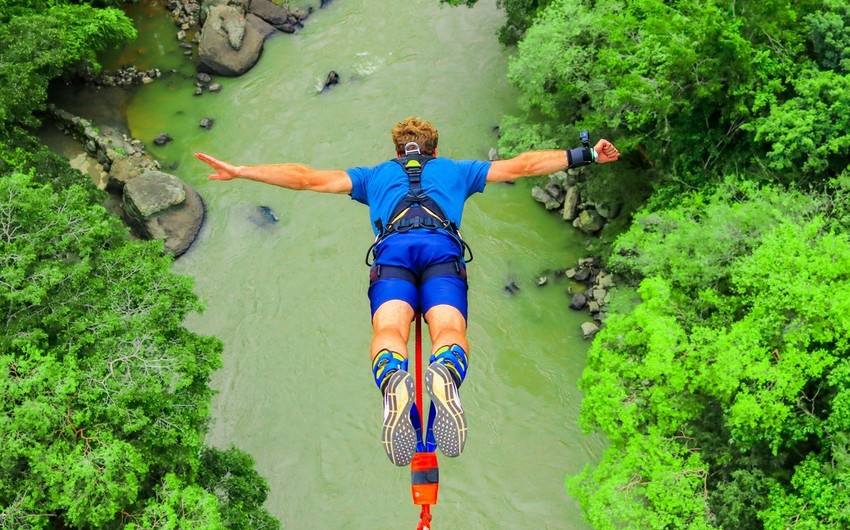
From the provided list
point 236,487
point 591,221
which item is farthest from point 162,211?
point 591,221

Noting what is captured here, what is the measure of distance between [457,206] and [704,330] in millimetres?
3510

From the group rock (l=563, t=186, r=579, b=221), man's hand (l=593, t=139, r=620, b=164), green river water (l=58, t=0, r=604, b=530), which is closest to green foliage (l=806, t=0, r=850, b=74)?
man's hand (l=593, t=139, r=620, b=164)

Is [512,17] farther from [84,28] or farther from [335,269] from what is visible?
[84,28]

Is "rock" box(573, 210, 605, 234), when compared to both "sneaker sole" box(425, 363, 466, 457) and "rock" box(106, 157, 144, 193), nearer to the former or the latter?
"rock" box(106, 157, 144, 193)

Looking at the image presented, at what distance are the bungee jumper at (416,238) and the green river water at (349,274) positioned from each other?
6633 mm

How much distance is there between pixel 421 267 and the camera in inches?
251

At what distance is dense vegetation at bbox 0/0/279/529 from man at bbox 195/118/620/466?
2.98m

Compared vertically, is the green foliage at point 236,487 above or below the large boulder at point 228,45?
below

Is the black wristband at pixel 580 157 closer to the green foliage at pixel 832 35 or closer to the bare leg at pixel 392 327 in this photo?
the bare leg at pixel 392 327

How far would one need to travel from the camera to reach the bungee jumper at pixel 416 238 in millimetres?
5676

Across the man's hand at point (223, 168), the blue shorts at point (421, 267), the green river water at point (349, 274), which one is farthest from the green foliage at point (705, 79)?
the man's hand at point (223, 168)

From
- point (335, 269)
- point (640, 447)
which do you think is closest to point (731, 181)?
point (640, 447)

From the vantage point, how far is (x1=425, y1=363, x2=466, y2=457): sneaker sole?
5.28 metres

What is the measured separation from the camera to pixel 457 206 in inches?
258
